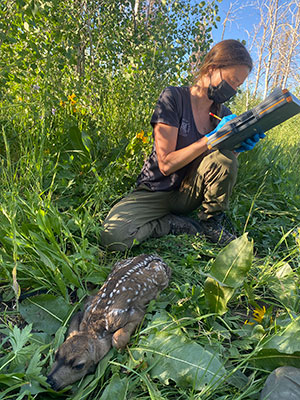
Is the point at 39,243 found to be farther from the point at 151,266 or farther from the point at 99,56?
the point at 99,56

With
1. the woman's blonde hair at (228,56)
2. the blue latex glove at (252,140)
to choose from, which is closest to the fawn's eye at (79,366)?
the blue latex glove at (252,140)

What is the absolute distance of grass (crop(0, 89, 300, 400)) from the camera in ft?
4.44

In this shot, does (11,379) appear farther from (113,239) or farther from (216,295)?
(113,239)

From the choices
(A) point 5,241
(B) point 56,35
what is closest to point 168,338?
(A) point 5,241

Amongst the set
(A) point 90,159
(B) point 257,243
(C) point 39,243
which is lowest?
(B) point 257,243

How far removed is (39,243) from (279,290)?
1.53m

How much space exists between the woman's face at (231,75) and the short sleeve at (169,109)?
360 mm

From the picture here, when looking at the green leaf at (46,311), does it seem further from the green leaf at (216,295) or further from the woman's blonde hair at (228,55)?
the woman's blonde hair at (228,55)

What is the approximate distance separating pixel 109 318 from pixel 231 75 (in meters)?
2.27

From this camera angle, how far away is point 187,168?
3.01 meters

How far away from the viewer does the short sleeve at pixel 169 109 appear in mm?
2664

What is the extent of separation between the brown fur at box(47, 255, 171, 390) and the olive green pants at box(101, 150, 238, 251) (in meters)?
0.53

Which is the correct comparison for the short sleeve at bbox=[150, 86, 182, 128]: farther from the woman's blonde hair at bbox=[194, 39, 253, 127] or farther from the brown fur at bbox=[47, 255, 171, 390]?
the brown fur at bbox=[47, 255, 171, 390]

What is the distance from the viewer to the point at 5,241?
192 cm
